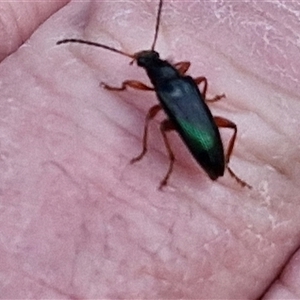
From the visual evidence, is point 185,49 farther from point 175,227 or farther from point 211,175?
point 175,227

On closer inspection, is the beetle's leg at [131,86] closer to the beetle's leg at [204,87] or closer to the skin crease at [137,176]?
the skin crease at [137,176]

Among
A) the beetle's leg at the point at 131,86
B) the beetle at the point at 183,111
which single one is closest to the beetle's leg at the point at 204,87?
the beetle at the point at 183,111

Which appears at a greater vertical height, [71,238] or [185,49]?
[185,49]

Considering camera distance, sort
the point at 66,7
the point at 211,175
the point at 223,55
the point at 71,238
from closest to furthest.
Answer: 1. the point at 71,238
2. the point at 211,175
3. the point at 223,55
4. the point at 66,7

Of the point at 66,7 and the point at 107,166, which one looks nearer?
the point at 107,166

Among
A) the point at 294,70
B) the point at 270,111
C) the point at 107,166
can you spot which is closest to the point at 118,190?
the point at 107,166

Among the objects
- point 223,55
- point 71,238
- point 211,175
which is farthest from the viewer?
point 223,55

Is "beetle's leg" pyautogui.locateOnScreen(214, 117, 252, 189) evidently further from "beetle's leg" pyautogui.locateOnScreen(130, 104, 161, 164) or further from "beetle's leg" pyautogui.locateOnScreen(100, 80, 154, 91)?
"beetle's leg" pyautogui.locateOnScreen(100, 80, 154, 91)
